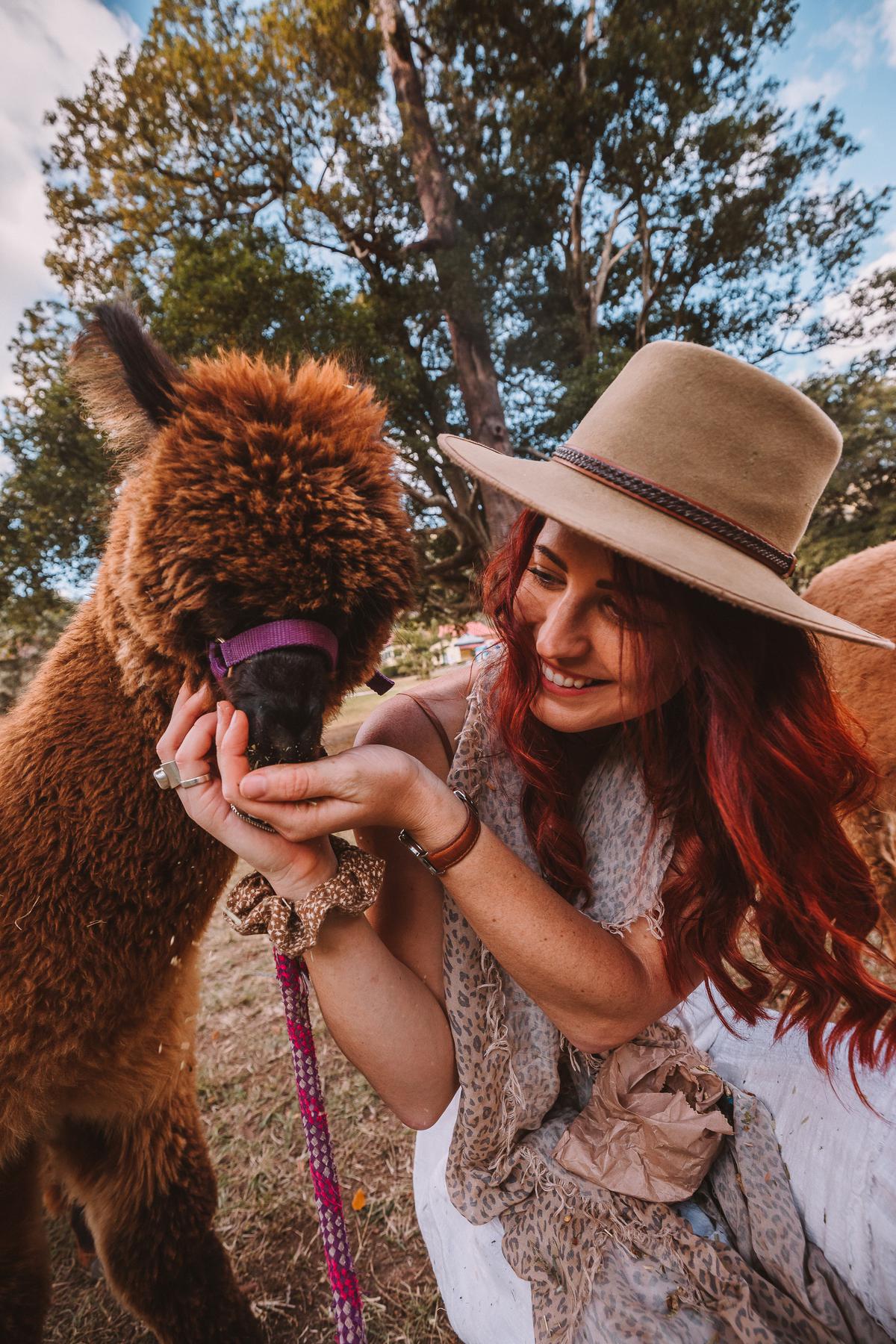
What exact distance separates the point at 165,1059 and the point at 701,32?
11.5m

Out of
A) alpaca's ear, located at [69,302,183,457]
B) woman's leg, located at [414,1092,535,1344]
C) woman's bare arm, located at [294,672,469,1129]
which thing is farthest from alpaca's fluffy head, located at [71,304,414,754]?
woman's leg, located at [414,1092,535,1344]

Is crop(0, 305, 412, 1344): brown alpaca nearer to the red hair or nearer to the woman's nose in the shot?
the woman's nose

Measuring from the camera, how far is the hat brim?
0.86 meters

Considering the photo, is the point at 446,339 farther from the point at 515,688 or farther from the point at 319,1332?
the point at 319,1332

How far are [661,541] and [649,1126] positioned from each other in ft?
3.36

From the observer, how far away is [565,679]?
1.12 metres

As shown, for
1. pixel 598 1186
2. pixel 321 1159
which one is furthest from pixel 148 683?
pixel 598 1186

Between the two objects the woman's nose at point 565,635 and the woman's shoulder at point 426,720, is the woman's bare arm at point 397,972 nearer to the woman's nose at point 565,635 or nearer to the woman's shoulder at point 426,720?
the woman's shoulder at point 426,720

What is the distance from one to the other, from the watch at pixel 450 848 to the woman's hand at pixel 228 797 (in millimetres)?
141

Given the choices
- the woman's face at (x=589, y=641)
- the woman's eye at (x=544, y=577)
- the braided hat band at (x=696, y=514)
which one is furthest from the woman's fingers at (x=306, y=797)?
the braided hat band at (x=696, y=514)

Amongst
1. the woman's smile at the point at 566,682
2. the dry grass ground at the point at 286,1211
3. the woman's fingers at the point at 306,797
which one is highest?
the woman's smile at the point at 566,682

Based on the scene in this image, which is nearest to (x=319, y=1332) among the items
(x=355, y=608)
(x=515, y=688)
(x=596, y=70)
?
(x=515, y=688)

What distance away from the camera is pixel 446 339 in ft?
29.1

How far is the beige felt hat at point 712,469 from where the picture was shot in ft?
3.29
